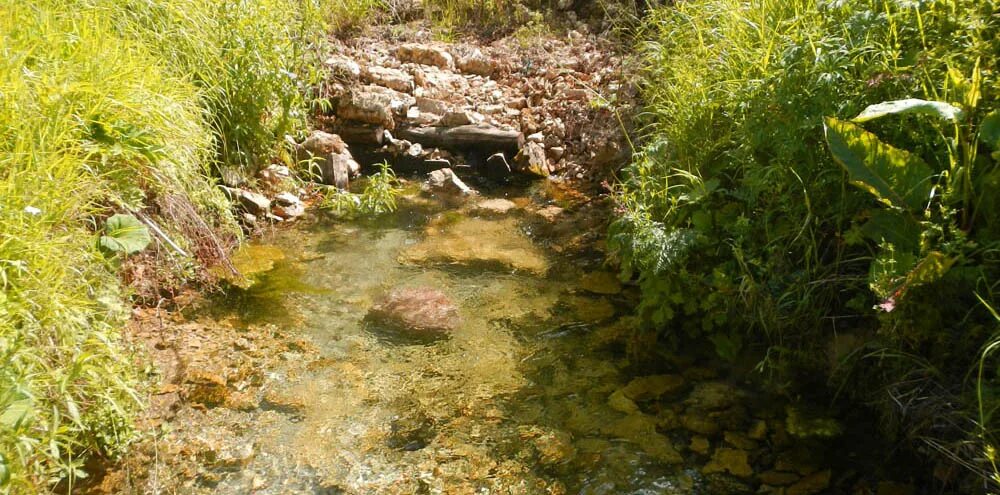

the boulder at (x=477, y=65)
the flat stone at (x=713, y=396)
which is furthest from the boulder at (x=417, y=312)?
the boulder at (x=477, y=65)

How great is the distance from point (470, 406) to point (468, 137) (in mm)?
3041

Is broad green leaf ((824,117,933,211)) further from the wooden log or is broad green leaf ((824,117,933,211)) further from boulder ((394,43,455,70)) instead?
boulder ((394,43,455,70))

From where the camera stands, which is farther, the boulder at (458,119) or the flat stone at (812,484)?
the boulder at (458,119)

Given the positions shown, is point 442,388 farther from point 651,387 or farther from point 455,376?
point 651,387

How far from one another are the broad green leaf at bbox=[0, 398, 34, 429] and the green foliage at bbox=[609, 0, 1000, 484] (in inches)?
90.7

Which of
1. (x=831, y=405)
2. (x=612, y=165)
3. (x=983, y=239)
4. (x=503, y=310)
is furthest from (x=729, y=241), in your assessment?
(x=612, y=165)

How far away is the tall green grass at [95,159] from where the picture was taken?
2.33 m

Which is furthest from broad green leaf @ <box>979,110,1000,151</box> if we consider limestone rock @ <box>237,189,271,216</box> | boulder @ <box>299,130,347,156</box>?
boulder @ <box>299,130,347,156</box>

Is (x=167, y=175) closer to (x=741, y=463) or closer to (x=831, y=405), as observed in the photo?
(x=741, y=463)

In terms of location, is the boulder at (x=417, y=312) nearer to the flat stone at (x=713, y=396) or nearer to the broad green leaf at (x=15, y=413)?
the flat stone at (x=713, y=396)

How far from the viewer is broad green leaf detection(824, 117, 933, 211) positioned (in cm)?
254

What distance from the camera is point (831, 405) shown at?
2916 mm

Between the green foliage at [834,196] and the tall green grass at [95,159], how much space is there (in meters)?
2.15

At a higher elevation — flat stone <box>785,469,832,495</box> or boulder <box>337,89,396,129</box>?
boulder <box>337,89,396,129</box>
